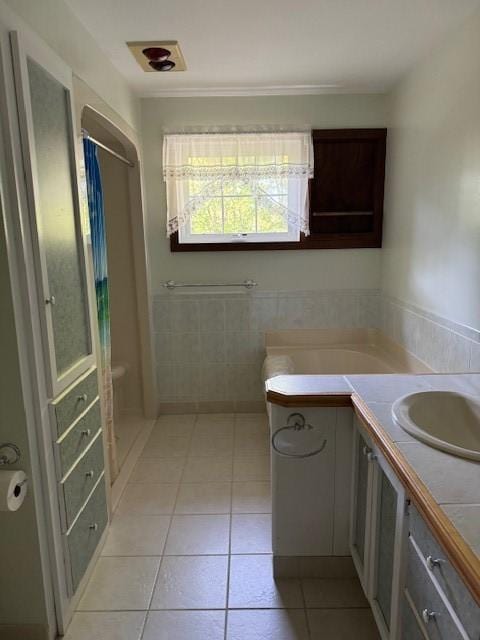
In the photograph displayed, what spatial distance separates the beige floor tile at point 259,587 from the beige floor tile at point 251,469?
2.13ft

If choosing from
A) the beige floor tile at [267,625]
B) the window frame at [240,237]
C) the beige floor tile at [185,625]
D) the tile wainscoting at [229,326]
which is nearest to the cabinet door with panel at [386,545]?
the beige floor tile at [267,625]

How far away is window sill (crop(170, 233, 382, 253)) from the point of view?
3.26 metres

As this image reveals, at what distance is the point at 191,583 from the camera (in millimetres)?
1834

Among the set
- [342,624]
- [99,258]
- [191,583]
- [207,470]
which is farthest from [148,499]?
[99,258]

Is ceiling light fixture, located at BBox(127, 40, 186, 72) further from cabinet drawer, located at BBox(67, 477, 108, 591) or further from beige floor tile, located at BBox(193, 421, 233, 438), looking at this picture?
beige floor tile, located at BBox(193, 421, 233, 438)

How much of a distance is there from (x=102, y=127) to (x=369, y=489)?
7.68 ft

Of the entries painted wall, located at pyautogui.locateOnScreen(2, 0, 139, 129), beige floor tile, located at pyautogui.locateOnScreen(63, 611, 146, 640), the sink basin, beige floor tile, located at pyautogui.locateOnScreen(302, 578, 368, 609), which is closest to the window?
painted wall, located at pyautogui.locateOnScreen(2, 0, 139, 129)

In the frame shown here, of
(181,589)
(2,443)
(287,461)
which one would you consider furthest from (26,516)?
(287,461)

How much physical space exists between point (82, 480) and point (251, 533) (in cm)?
88

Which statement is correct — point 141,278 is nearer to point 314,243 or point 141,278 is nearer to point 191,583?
point 314,243

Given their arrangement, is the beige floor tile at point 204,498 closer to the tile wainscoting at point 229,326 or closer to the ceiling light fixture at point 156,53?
the tile wainscoting at point 229,326

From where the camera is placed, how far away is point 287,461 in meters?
1.73

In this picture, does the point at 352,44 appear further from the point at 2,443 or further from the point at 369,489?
the point at 2,443

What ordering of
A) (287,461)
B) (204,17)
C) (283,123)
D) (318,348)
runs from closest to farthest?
1. (287,461)
2. (204,17)
3. (283,123)
4. (318,348)
